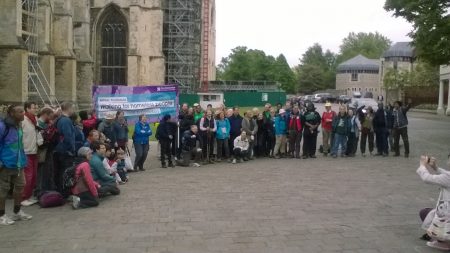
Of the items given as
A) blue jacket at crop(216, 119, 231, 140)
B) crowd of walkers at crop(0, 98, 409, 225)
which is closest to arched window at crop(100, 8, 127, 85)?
crowd of walkers at crop(0, 98, 409, 225)

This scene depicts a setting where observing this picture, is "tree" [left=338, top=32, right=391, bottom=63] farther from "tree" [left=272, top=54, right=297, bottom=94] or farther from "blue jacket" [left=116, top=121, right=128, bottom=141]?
"blue jacket" [left=116, top=121, right=128, bottom=141]

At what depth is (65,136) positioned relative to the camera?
29.9ft

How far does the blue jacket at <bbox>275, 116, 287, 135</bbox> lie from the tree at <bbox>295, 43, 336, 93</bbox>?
9408 centimetres

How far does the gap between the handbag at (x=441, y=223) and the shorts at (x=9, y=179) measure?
233 inches

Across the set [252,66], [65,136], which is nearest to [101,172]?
[65,136]

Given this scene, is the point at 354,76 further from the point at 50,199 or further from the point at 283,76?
the point at 50,199

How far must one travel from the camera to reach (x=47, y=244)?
6398 mm

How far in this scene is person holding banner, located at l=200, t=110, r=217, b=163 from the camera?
47.7 ft

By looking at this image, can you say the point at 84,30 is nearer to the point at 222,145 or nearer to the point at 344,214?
the point at 222,145

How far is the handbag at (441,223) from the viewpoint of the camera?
19.6ft

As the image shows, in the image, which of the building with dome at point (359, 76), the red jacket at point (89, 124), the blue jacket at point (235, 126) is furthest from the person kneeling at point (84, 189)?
the building with dome at point (359, 76)

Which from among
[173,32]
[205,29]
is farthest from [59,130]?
[205,29]

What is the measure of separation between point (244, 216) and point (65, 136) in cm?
369

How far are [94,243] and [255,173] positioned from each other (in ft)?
21.3
